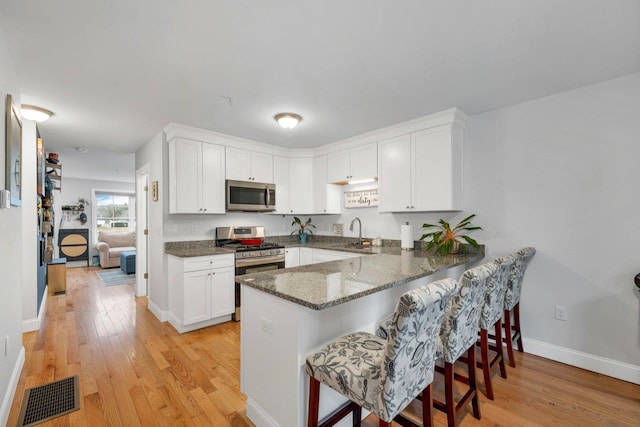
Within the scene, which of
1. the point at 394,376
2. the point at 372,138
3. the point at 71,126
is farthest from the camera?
the point at 372,138

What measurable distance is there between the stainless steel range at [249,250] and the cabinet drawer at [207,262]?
109 mm

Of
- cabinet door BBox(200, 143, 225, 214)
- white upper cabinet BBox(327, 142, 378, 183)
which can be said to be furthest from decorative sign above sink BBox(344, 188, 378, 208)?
cabinet door BBox(200, 143, 225, 214)

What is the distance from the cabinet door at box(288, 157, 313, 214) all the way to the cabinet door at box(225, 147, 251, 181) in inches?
29.7

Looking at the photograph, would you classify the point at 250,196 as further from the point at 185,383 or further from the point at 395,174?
the point at 185,383

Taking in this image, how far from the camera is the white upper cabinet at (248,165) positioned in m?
3.94

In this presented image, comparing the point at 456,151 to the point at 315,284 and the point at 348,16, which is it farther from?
the point at 315,284

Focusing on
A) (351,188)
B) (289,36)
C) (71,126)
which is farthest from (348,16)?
(71,126)

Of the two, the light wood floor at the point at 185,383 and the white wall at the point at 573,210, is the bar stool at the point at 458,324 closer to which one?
the light wood floor at the point at 185,383

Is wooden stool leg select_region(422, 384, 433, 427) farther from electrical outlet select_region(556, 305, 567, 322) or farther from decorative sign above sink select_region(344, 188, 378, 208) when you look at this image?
decorative sign above sink select_region(344, 188, 378, 208)

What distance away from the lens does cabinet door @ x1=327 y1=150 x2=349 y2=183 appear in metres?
4.10

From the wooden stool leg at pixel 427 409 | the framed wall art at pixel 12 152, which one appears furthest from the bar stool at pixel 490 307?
the framed wall art at pixel 12 152

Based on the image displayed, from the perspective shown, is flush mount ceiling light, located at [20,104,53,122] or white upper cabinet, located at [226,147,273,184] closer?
flush mount ceiling light, located at [20,104,53,122]

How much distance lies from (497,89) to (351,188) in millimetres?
2281

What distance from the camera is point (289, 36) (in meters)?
1.79
